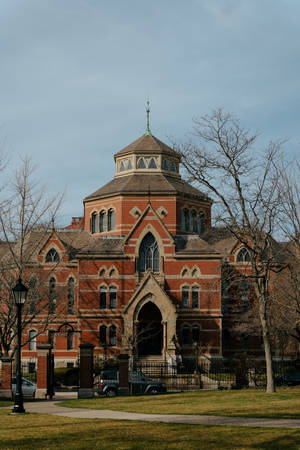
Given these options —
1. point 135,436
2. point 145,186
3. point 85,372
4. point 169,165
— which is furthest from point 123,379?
point 169,165

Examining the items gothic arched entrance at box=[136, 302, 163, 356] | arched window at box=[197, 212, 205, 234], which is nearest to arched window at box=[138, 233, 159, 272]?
gothic arched entrance at box=[136, 302, 163, 356]

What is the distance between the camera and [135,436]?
48.3 feet

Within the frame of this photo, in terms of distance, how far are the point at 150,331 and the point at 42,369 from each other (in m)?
25.3

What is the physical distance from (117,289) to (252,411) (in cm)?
3435

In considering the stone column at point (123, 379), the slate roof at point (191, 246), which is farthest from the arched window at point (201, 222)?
the stone column at point (123, 379)

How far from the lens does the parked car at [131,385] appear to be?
32250mm

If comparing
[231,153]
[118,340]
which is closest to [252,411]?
[231,153]

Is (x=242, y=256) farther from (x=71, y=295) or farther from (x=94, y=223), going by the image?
(x=71, y=295)

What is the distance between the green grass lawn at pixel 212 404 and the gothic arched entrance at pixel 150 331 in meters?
25.5

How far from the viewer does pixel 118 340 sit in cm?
5319

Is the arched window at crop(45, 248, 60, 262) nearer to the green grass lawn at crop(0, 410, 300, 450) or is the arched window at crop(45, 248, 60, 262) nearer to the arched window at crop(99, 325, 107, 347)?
the arched window at crop(99, 325, 107, 347)

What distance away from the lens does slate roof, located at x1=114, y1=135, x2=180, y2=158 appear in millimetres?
64875

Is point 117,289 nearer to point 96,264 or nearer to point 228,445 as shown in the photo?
point 96,264

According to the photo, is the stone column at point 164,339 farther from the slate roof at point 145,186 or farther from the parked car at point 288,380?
the slate roof at point 145,186
